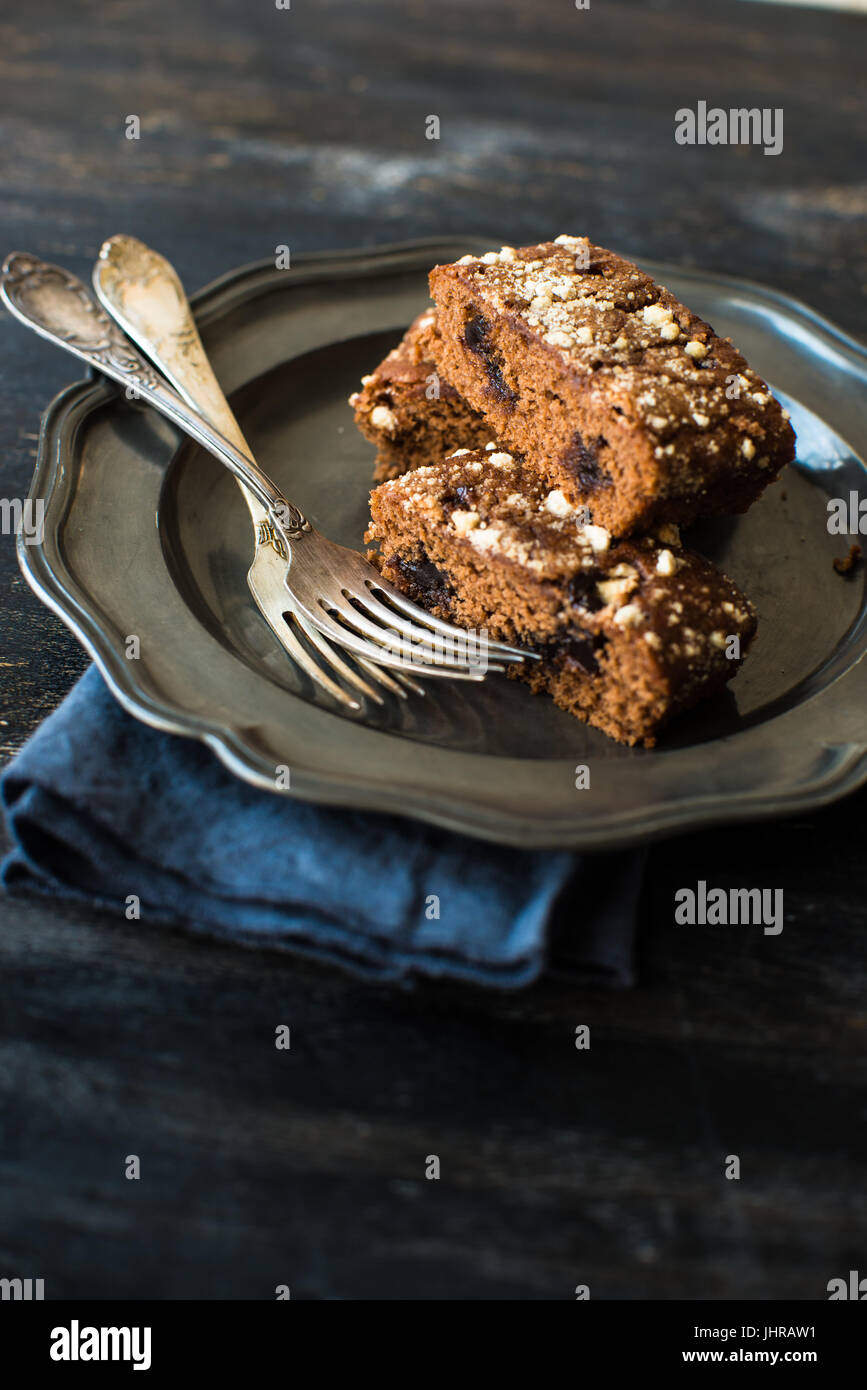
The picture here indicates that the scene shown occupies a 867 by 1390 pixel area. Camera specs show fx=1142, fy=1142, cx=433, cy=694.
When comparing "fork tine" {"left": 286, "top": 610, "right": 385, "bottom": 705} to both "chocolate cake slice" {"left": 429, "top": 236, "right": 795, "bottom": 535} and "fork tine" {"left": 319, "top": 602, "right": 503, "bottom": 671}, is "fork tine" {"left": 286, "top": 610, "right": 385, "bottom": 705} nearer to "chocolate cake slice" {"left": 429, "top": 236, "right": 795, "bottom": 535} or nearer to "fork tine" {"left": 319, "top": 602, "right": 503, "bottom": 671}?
"fork tine" {"left": 319, "top": 602, "right": 503, "bottom": 671}

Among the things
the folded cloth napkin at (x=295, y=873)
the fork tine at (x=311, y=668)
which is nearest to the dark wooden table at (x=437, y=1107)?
the folded cloth napkin at (x=295, y=873)

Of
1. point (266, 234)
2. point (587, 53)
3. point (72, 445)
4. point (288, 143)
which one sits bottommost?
point (72, 445)

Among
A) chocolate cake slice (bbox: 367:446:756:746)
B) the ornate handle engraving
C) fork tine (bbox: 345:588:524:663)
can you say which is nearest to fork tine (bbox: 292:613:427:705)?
fork tine (bbox: 345:588:524:663)

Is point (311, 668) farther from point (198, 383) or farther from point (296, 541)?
point (198, 383)
